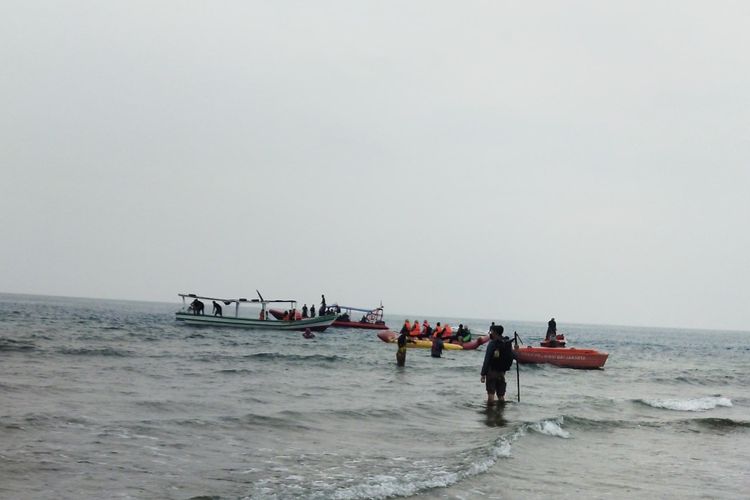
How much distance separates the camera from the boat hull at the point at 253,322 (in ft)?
170

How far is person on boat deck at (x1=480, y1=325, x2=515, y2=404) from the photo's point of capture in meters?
15.5

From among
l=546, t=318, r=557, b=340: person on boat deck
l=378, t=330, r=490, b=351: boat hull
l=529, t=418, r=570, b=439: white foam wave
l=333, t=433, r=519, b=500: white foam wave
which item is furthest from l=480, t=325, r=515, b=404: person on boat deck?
l=378, t=330, r=490, b=351: boat hull

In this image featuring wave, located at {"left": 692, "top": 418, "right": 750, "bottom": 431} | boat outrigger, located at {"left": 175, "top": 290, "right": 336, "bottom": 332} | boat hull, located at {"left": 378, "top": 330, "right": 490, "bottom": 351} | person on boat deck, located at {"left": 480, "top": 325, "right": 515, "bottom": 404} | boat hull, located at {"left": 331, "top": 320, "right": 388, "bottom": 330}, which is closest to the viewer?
person on boat deck, located at {"left": 480, "top": 325, "right": 515, "bottom": 404}

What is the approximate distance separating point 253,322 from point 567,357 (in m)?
27.6

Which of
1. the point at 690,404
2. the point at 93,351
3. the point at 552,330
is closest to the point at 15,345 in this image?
the point at 93,351

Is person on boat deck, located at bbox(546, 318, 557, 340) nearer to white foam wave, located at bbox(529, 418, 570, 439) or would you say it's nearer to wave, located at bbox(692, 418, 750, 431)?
wave, located at bbox(692, 418, 750, 431)

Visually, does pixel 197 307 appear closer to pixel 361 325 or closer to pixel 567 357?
pixel 361 325

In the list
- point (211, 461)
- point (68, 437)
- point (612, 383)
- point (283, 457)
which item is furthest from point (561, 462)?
point (612, 383)

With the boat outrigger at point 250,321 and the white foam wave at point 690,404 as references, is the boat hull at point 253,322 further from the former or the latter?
the white foam wave at point 690,404

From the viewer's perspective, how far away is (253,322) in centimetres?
5191

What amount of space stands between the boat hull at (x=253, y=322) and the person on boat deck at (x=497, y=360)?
3657 centimetres

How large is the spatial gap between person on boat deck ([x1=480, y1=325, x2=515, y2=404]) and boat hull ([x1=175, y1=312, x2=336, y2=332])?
120 feet

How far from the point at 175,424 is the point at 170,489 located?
443 cm

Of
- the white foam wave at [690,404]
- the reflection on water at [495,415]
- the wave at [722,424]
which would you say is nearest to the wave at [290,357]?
the reflection on water at [495,415]
